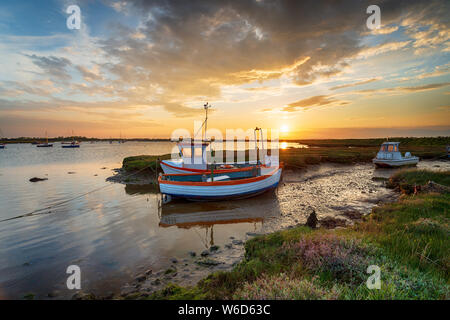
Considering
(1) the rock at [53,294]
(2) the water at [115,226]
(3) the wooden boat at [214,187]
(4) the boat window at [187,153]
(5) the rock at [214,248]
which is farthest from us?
(4) the boat window at [187,153]

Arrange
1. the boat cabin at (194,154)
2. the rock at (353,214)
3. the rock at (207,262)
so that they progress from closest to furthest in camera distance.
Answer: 1. the rock at (207,262)
2. the rock at (353,214)
3. the boat cabin at (194,154)

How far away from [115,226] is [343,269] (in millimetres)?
11856

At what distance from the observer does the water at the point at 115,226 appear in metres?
7.67

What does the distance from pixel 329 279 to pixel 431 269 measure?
2353mm

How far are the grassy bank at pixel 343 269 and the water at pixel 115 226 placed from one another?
3.43 m

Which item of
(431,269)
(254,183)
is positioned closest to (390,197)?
(254,183)

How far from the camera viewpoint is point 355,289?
13.4 ft

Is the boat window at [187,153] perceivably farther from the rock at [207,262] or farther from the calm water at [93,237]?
the rock at [207,262]

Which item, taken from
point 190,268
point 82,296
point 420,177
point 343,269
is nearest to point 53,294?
point 82,296

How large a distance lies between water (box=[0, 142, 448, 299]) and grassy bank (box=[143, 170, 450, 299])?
3.43 m

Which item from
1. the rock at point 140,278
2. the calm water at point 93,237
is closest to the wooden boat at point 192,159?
the calm water at point 93,237

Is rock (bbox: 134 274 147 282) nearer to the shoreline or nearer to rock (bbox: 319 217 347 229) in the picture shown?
the shoreline

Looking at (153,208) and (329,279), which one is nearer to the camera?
(329,279)
